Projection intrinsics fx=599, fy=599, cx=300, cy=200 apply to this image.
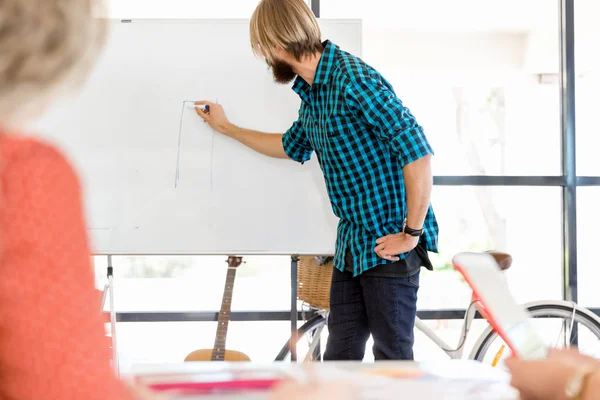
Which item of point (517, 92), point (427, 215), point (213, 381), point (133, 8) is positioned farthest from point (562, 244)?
point (213, 381)

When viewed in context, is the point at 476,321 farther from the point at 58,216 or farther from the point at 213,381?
the point at 58,216

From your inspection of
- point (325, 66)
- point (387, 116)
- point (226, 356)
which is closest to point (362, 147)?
point (387, 116)

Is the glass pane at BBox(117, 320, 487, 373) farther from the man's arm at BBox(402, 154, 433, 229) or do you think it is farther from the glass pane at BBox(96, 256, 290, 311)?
the man's arm at BBox(402, 154, 433, 229)

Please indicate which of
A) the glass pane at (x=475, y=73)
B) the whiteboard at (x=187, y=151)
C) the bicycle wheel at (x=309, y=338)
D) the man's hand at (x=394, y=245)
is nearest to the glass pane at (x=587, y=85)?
the glass pane at (x=475, y=73)

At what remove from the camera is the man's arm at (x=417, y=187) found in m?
1.54

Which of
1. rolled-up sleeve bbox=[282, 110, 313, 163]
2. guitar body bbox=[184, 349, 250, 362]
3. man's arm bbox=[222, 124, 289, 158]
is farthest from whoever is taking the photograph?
guitar body bbox=[184, 349, 250, 362]

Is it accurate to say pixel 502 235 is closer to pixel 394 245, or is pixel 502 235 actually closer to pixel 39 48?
pixel 394 245

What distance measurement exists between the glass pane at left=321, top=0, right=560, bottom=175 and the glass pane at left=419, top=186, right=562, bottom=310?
113mm

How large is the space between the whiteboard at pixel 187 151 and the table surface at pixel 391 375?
137 centimetres

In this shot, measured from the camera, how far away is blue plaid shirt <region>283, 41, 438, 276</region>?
1525 mm

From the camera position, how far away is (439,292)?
2684 mm

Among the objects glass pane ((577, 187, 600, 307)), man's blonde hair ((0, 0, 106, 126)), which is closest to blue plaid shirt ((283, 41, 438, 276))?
man's blonde hair ((0, 0, 106, 126))

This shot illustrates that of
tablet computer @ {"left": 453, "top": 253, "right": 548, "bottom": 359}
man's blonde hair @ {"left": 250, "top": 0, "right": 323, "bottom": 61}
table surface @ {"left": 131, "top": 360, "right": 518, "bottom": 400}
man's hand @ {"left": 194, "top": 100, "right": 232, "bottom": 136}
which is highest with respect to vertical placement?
man's blonde hair @ {"left": 250, "top": 0, "right": 323, "bottom": 61}

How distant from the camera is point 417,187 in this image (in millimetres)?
1546
